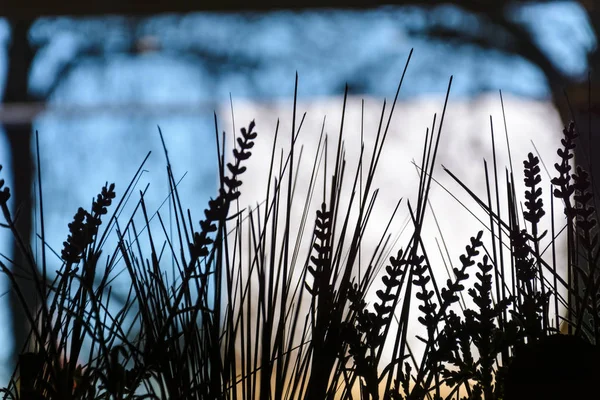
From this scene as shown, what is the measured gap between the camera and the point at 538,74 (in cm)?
184

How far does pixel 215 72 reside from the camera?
6.62ft

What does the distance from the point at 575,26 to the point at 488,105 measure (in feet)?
1.11

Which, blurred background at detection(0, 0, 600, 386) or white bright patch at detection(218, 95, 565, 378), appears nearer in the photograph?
white bright patch at detection(218, 95, 565, 378)

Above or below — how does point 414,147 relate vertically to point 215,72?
below

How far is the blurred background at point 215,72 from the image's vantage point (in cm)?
186

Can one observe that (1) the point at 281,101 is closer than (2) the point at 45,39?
Yes

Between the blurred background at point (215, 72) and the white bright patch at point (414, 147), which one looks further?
the blurred background at point (215, 72)

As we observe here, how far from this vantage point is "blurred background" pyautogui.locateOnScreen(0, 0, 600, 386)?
1.86 m

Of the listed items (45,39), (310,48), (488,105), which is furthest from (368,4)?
(45,39)

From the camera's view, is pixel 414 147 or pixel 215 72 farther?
pixel 215 72

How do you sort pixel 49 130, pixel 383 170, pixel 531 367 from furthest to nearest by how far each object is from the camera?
pixel 49 130 < pixel 383 170 < pixel 531 367

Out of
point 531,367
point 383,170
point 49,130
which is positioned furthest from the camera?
point 49,130

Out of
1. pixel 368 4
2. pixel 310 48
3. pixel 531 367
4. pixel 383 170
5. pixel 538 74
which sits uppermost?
pixel 368 4

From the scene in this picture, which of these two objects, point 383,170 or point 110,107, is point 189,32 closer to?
point 110,107
